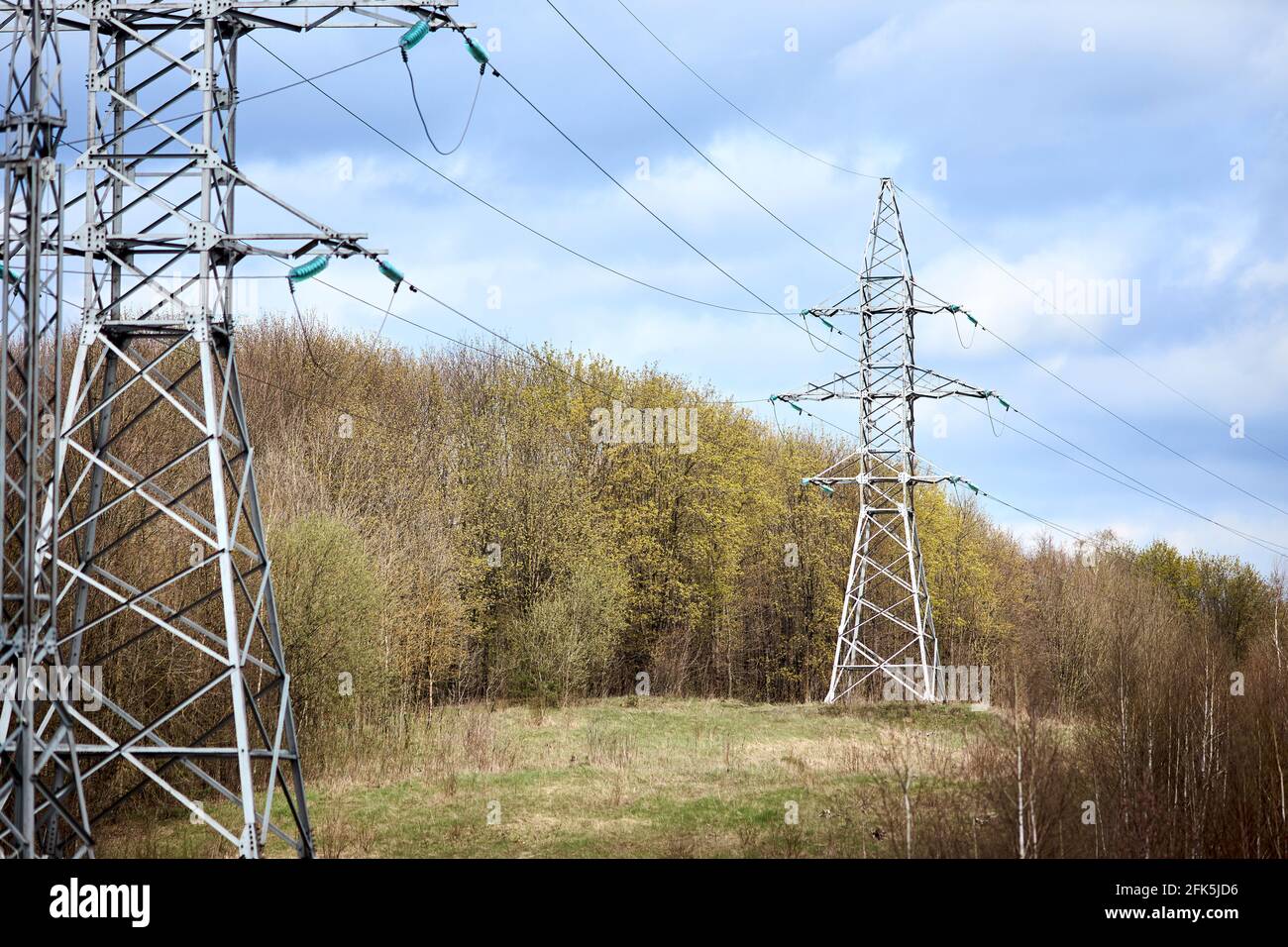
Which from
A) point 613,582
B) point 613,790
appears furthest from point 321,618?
point 613,582

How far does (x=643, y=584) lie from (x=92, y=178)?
33204mm

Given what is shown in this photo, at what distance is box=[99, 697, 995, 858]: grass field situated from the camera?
49.3 feet

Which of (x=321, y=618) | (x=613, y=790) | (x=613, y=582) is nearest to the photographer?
(x=613, y=790)

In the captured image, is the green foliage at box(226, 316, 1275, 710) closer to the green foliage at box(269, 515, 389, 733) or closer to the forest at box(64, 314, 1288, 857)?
the forest at box(64, 314, 1288, 857)

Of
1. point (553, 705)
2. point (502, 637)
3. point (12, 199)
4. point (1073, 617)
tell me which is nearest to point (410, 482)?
point (502, 637)

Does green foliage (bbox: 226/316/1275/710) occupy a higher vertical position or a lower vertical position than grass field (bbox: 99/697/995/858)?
higher

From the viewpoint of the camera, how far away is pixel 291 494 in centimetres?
2662

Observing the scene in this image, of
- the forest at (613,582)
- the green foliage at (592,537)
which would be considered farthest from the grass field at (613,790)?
the green foliage at (592,537)

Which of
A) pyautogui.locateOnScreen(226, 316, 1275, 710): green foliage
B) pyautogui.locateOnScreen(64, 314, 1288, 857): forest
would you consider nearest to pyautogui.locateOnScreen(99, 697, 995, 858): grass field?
pyautogui.locateOnScreen(64, 314, 1288, 857): forest

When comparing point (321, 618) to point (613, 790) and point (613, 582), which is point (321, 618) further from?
point (613, 582)

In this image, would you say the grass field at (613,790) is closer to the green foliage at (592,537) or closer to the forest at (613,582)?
the forest at (613,582)

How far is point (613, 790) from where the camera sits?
1814cm

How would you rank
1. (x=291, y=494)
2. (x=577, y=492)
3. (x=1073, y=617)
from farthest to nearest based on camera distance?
(x=1073, y=617) < (x=577, y=492) < (x=291, y=494)

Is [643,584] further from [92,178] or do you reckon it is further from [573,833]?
[92,178]
